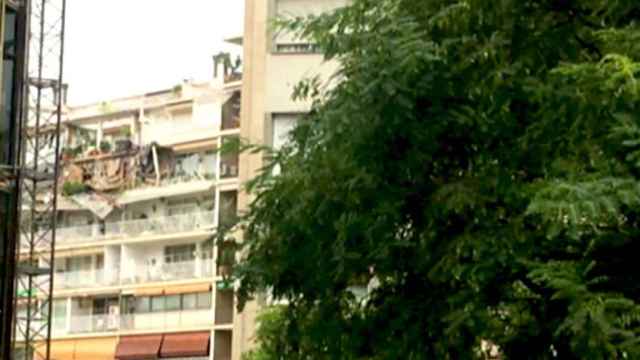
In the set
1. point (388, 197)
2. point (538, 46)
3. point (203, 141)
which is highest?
point (203, 141)

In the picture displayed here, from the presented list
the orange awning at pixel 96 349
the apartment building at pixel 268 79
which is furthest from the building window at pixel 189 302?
the apartment building at pixel 268 79

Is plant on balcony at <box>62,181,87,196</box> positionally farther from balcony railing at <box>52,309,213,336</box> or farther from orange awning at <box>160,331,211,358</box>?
orange awning at <box>160,331,211,358</box>

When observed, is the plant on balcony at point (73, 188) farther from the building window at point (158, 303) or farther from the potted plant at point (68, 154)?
the building window at point (158, 303)

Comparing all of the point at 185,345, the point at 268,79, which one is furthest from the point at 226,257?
the point at 185,345

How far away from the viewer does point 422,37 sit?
9656 millimetres

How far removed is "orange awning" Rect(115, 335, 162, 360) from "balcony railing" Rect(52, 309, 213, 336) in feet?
1.94

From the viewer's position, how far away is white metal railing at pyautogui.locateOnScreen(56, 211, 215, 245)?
5431 centimetres

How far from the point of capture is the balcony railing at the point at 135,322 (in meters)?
52.5

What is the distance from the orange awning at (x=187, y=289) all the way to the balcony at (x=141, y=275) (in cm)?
30

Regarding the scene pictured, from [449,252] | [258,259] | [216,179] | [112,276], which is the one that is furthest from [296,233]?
[112,276]

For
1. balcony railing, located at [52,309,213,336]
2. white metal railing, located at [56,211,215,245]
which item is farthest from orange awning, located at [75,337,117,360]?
white metal railing, located at [56,211,215,245]

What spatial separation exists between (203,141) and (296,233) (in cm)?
4572

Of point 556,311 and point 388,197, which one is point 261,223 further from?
point 556,311

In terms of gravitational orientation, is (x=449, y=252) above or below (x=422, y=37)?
below
